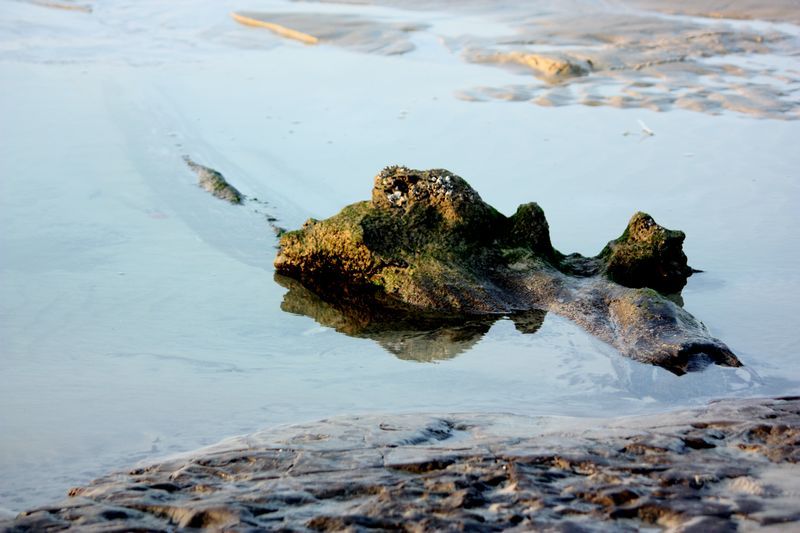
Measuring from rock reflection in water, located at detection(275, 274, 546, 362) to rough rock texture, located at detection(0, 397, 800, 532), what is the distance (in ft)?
3.71

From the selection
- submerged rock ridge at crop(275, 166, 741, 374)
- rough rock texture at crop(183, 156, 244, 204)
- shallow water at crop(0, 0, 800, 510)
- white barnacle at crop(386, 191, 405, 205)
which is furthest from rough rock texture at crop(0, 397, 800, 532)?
rough rock texture at crop(183, 156, 244, 204)

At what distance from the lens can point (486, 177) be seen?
7617 mm

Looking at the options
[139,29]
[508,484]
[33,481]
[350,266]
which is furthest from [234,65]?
[508,484]

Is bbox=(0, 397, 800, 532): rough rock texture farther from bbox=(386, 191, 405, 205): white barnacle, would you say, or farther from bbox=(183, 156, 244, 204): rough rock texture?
bbox=(183, 156, 244, 204): rough rock texture

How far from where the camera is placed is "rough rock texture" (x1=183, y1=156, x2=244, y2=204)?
7.30 m

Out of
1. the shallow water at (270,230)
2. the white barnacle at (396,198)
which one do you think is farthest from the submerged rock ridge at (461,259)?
the shallow water at (270,230)

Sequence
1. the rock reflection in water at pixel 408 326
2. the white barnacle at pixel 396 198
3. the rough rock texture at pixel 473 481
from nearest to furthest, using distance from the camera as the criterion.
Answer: the rough rock texture at pixel 473 481, the rock reflection in water at pixel 408 326, the white barnacle at pixel 396 198

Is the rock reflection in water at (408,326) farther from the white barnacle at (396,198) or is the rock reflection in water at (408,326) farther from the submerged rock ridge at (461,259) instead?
the white barnacle at (396,198)

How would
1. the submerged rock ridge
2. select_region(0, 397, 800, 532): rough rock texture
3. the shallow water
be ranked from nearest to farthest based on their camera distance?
select_region(0, 397, 800, 532): rough rock texture → the shallow water → the submerged rock ridge

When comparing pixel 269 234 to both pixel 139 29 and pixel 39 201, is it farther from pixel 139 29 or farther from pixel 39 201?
pixel 139 29

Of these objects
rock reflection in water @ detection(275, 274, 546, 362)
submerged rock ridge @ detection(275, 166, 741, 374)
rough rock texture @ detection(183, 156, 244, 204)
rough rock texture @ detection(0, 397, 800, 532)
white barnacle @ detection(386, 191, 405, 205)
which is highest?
rough rock texture @ detection(183, 156, 244, 204)

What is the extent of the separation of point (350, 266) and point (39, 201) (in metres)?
2.94

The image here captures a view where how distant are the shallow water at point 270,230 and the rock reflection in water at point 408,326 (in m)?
0.07

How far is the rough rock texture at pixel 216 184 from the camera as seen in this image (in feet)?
24.0
